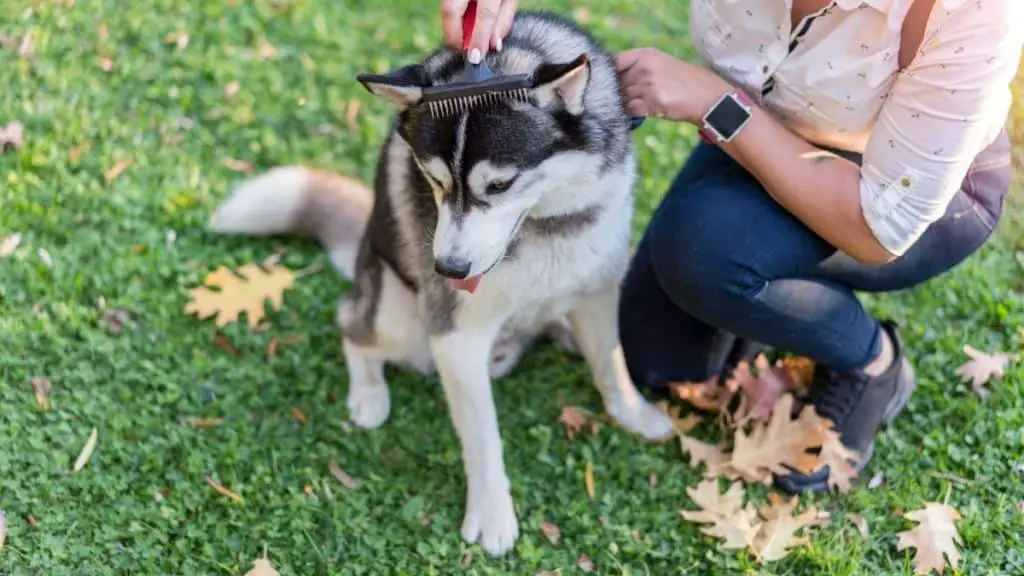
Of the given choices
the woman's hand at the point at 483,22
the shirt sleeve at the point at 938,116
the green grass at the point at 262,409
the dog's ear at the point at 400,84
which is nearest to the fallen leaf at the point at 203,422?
the green grass at the point at 262,409

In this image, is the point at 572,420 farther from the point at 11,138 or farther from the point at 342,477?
the point at 11,138

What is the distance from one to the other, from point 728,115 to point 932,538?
4.32 feet

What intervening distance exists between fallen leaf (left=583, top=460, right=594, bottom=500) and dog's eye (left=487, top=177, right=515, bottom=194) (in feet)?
3.61

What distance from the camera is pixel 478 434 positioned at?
267 cm

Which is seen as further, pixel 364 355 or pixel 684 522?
pixel 364 355

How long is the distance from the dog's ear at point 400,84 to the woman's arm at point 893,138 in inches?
21.9

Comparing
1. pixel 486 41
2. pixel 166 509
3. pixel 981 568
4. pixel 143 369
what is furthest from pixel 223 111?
pixel 981 568

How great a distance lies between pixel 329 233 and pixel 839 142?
1.76 metres

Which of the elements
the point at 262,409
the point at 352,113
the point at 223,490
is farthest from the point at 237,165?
the point at 223,490

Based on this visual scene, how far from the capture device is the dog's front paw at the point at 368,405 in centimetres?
303

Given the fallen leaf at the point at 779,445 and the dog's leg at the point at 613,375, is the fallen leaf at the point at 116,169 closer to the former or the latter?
the dog's leg at the point at 613,375

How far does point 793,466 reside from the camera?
9.49ft

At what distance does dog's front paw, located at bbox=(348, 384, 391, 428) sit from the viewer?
9.93 feet

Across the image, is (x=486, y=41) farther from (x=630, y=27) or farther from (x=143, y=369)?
(x=630, y=27)
